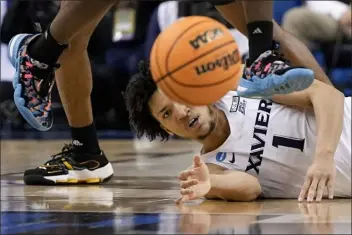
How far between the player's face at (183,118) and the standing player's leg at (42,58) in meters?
0.43

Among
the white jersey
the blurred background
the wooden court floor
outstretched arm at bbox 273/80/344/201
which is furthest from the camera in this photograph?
the blurred background

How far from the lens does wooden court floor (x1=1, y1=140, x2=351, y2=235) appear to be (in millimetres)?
2557

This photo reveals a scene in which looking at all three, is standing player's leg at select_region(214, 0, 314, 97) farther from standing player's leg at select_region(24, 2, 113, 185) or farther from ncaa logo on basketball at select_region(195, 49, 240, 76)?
standing player's leg at select_region(24, 2, 113, 185)

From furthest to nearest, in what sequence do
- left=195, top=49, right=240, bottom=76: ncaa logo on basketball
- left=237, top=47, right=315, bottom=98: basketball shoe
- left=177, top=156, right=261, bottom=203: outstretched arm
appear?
left=177, top=156, right=261, bottom=203: outstretched arm
left=237, top=47, right=315, bottom=98: basketball shoe
left=195, top=49, right=240, bottom=76: ncaa logo on basketball

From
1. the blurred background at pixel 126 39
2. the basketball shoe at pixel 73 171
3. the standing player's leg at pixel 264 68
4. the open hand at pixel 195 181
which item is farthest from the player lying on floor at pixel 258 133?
the blurred background at pixel 126 39

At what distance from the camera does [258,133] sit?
354cm

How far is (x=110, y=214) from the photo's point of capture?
295cm

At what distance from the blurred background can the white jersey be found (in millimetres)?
3689

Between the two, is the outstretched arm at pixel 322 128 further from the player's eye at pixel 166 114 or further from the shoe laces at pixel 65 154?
the shoe laces at pixel 65 154

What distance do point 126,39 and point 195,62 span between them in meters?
7.16

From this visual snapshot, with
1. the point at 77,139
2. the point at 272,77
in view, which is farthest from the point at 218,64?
the point at 77,139

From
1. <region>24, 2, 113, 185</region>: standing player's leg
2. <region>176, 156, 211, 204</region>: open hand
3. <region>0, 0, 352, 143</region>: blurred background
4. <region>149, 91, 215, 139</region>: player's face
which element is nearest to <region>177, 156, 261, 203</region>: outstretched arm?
<region>176, 156, 211, 204</region>: open hand

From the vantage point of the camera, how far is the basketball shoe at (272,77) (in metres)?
2.91

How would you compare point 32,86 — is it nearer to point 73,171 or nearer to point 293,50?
point 73,171
